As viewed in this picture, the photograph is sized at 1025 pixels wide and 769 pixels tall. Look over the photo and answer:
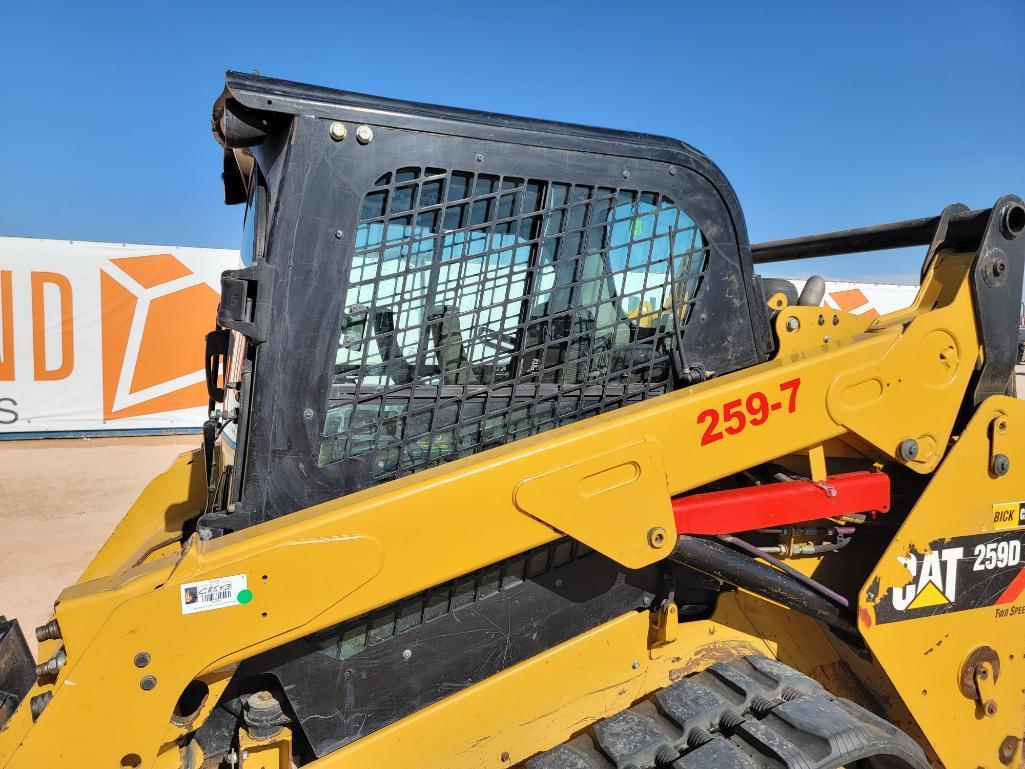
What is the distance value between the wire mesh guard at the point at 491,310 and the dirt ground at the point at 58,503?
3692 millimetres

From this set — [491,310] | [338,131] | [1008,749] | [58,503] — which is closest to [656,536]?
[491,310]

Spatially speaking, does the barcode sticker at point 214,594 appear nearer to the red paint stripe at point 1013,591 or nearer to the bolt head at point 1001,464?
the bolt head at point 1001,464

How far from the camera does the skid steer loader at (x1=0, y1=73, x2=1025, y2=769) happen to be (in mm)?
1582

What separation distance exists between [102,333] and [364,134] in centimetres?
985

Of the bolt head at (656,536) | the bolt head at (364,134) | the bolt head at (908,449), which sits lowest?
the bolt head at (656,536)

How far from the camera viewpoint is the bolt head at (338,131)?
1.64 metres

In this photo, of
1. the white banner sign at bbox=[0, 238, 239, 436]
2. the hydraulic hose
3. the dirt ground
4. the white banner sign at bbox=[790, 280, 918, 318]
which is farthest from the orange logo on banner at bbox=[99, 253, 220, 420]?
the white banner sign at bbox=[790, 280, 918, 318]

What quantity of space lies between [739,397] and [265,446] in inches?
47.5

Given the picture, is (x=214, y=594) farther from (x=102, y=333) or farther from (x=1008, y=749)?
(x=102, y=333)

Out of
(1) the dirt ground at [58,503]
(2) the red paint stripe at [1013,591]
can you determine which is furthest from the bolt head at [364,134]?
(1) the dirt ground at [58,503]

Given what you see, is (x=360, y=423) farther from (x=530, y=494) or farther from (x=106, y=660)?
(x=106, y=660)

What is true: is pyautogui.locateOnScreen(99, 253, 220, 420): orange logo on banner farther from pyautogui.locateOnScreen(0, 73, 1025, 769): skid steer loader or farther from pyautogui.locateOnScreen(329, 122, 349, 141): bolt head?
pyautogui.locateOnScreen(329, 122, 349, 141): bolt head

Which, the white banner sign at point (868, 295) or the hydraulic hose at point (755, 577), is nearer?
the hydraulic hose at point (755, 577)

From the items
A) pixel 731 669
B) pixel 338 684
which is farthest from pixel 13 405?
pixel 731 669
